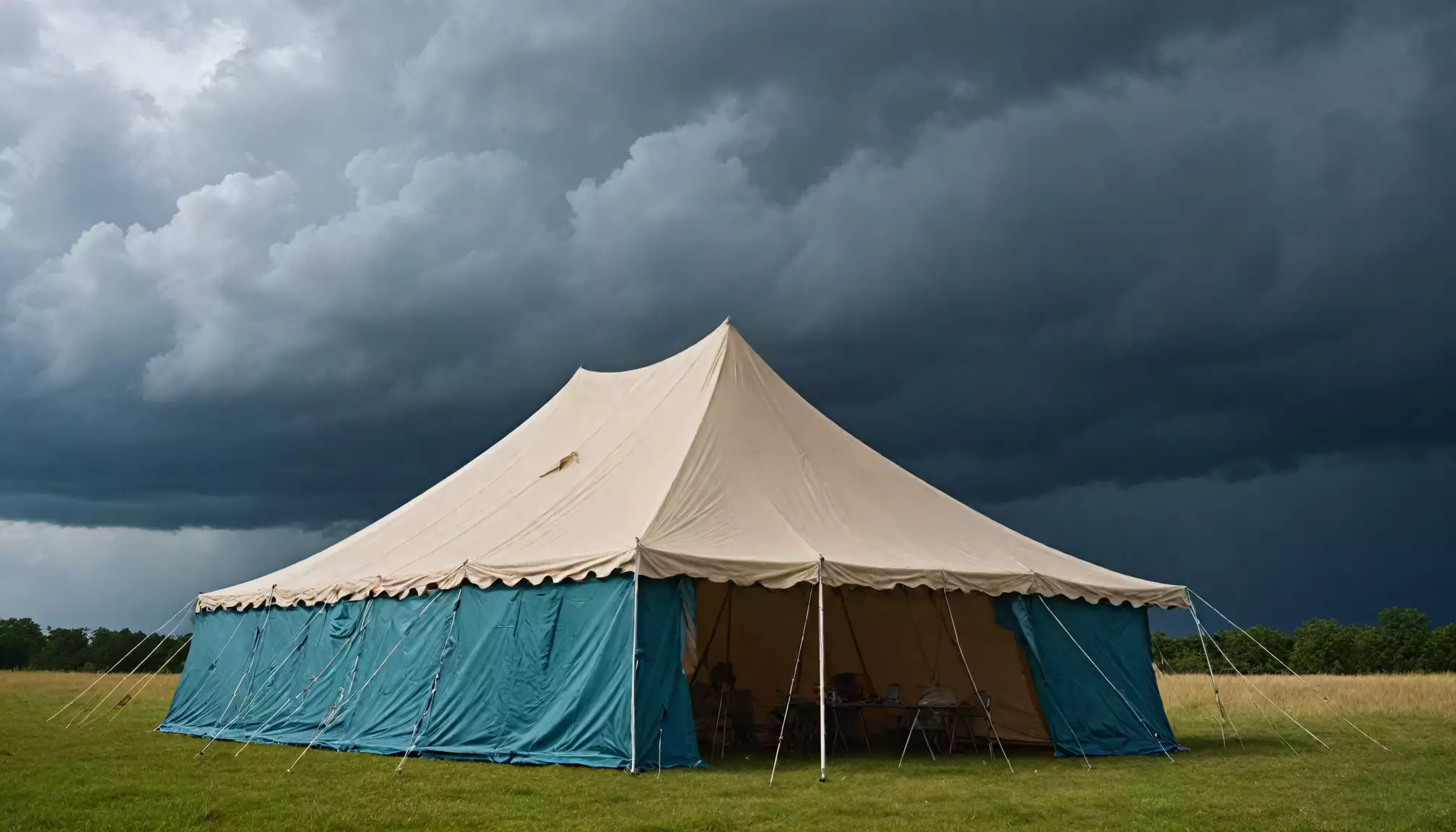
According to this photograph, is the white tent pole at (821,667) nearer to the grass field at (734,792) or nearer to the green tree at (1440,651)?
the grass field at (734,792)

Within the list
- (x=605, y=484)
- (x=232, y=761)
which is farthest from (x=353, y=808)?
(x=605, y=484)

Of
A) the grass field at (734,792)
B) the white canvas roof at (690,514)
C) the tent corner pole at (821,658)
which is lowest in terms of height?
the grass field at (734,792)

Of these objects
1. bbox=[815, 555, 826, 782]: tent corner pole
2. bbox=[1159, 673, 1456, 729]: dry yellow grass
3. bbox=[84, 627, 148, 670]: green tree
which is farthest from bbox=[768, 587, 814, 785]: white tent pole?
bbox=[84, 627, 148, 670]: green tree

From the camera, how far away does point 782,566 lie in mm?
10852

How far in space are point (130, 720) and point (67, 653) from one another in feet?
132

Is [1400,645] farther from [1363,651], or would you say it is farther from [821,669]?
[821,669]

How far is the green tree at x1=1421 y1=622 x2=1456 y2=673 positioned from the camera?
43.2 m

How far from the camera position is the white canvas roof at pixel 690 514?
11.2m

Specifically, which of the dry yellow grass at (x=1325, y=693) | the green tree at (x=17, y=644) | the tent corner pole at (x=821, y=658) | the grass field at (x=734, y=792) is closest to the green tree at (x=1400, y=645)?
the dry yellow grass at (x=1325, y=693)

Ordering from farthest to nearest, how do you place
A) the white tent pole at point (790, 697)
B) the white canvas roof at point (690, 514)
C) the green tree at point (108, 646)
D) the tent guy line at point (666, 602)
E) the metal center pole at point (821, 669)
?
the green tree at point (108, 646)
the white canvas roof at point (690, 514)
the tent guy line at point (666, 602)
the white tent pole at point (790, 697)
the metal center pole at point (821, 669)

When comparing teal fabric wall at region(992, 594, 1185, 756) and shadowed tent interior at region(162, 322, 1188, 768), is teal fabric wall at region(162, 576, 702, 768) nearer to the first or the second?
shadowed tent interior at region(162, 322, 1188, 768)

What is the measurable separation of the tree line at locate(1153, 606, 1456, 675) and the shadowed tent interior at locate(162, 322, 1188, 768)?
31.8 meters

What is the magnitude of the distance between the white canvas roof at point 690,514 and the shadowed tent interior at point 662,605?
0.04 m

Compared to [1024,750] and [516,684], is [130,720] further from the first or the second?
[1024,750]
